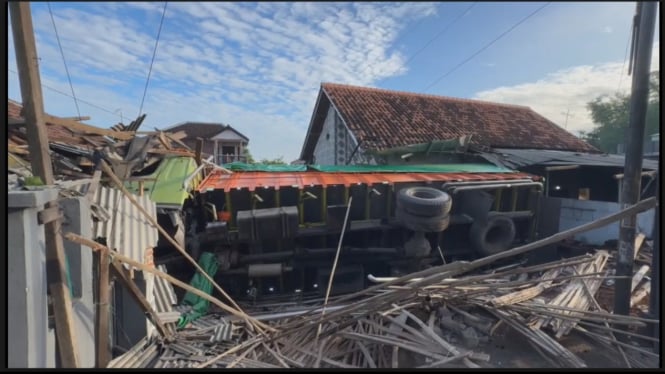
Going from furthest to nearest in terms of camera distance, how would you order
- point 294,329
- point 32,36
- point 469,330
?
point 294,329 → point 469,330 → point 32,36

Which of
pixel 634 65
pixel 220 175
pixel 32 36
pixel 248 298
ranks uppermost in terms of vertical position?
pixel 634 65

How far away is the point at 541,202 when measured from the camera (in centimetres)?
643

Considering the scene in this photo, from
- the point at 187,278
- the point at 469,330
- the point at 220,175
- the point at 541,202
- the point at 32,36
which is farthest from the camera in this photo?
the point at 541,202

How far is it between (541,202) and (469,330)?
484 cm

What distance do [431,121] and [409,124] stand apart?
0.84 m

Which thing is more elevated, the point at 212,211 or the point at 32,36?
the point at 32,36

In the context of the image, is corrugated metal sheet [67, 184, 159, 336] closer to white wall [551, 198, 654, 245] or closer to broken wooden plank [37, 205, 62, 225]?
broken wooden plank [37, 205, 62, 225]

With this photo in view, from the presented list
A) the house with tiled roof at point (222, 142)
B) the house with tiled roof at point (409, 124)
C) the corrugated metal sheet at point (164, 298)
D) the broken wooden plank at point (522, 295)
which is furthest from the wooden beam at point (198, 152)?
the house with tiled roof at point (409, 124)

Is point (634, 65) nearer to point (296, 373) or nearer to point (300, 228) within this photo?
point (296, 373)

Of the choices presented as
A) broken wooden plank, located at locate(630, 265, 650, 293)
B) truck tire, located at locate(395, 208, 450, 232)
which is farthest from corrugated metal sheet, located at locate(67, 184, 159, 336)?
broken wooden plank, located at locate(630, 265, 650, 293)

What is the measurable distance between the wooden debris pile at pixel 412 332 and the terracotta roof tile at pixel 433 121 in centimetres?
619

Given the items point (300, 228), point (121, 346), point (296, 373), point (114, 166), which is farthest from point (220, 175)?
point (296, 373)

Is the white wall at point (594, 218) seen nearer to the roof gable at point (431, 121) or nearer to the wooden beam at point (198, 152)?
the roof gable at point (431, 121)

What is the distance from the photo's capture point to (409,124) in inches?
394
